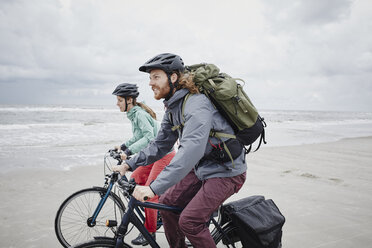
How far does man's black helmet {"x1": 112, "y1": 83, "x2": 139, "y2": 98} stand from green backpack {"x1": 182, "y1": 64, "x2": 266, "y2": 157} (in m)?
1.96

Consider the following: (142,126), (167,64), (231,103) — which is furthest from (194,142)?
(142,126)

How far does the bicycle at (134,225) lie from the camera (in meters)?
1.91

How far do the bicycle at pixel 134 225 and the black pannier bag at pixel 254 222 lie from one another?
0.08 ft

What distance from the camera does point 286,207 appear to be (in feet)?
15.3

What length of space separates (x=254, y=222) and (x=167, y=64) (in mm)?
1687

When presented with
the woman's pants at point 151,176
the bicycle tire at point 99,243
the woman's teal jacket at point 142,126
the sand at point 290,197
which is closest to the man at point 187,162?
the bicycle tire at point 99,243

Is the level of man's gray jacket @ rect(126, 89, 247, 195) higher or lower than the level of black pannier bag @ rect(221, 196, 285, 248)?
higher

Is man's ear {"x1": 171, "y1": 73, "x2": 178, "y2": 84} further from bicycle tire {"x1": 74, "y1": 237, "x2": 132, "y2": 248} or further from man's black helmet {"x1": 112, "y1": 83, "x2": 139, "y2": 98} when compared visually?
man's black helmet {"x1": 112, "y1": 83, "x2": 139, "y2": 98}

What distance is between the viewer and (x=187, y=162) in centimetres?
175

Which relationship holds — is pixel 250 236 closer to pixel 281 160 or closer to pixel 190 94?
pixel 190 94

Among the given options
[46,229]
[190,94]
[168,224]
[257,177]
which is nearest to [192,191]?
[168,224]

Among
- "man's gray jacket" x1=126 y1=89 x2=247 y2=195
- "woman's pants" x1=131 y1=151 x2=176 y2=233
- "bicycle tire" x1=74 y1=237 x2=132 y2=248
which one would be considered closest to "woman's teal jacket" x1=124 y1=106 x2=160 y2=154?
"woman's pants" x1=131 y1=151 x2=176 y2=233

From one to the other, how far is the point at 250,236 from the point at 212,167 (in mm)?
729

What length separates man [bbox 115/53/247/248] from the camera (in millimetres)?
1757
